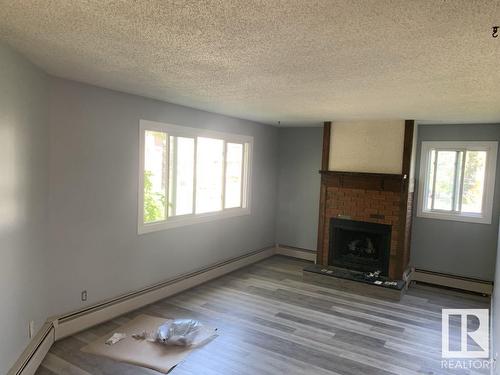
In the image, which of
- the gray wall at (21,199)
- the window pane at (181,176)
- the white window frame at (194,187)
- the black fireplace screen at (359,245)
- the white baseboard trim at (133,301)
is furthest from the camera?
the black fireplace screen at (359,245)

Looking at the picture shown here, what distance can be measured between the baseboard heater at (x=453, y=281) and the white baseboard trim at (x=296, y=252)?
177 cm

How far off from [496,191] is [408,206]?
122 centimetres

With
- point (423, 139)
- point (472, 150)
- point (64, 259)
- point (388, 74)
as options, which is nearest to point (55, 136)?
point (64, 259)

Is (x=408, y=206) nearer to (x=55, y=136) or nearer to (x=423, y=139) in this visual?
(x=423, y=139)

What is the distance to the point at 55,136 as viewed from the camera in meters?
3.43

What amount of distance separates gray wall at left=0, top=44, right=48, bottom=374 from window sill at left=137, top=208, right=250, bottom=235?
4.23ft

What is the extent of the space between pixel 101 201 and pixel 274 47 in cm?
261

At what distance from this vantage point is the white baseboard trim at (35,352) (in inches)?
109

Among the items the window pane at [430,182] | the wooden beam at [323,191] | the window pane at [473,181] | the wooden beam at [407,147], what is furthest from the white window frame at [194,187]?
the window pane at [473,181]

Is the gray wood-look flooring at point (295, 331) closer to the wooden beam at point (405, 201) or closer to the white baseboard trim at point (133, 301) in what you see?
the white baseboard trim at point (133, 301)

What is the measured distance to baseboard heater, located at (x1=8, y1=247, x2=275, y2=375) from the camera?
2986mm

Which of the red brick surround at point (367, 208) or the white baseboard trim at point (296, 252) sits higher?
the red brick surround at point (367, 208)

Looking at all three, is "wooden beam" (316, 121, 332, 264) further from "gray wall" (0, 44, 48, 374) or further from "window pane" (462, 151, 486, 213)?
"gray wall" (0, 44, 48, 374)

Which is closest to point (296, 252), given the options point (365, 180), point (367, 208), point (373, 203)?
point (367, 208)
